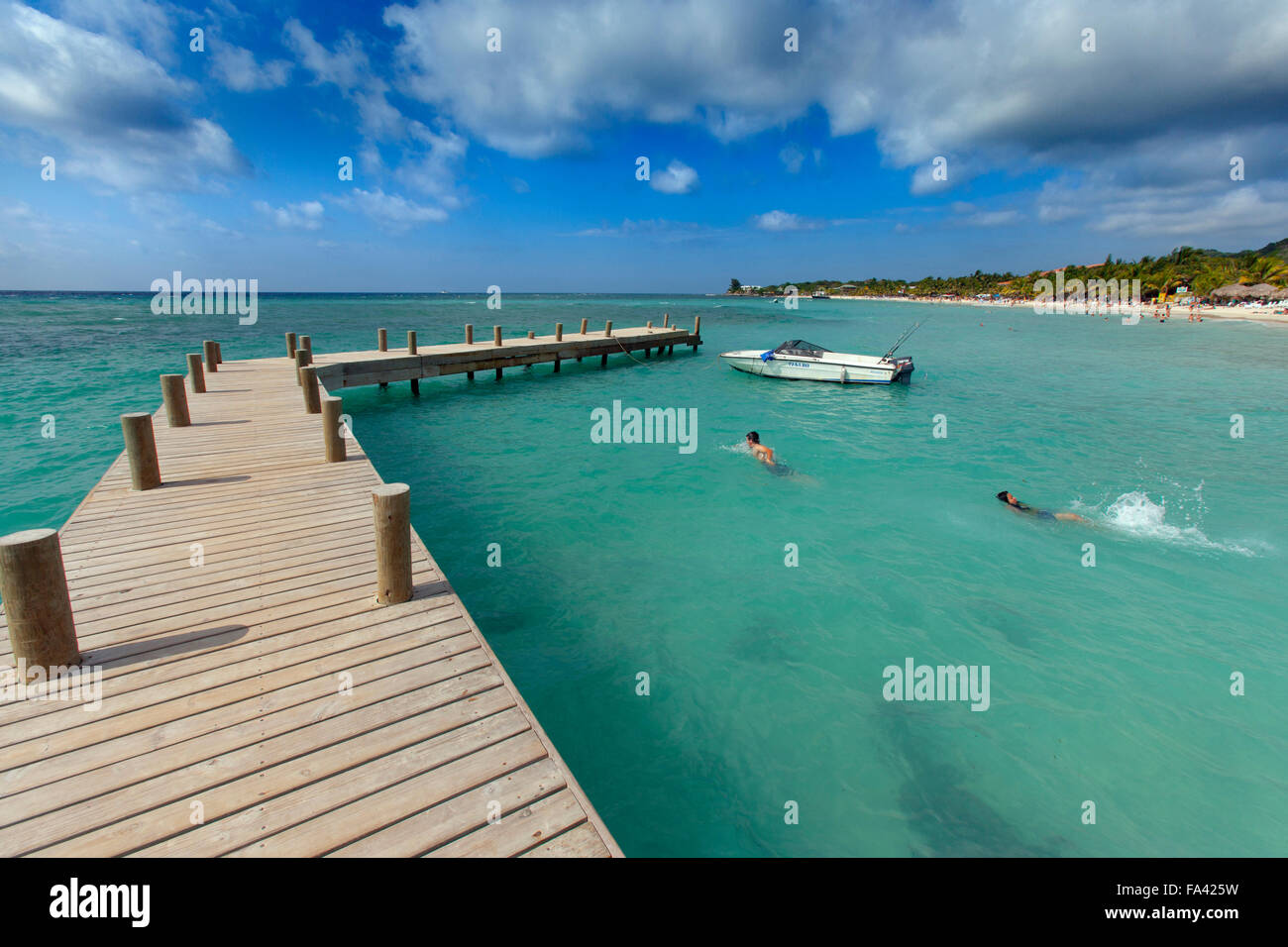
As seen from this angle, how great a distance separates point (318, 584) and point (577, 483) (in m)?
7.42

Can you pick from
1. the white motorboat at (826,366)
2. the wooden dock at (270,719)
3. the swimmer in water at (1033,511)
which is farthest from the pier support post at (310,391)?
the white motorboat at (826,366)

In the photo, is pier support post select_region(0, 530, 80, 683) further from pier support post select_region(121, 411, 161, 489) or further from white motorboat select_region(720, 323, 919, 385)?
white motorboat select_region(720, 323, 919, 385)

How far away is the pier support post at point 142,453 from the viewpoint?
713 cm

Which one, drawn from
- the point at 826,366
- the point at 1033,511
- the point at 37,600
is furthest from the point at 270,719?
the point at 826,366

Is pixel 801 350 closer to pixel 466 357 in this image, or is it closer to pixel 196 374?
pixel 466 357

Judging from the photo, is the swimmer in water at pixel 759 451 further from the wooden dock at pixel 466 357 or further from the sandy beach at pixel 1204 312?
the sandy beach at pixel 1204 312

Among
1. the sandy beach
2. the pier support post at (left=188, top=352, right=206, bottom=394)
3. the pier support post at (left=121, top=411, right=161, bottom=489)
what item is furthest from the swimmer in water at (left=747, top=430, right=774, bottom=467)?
the sandy beach

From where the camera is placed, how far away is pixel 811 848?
4707 millimetres

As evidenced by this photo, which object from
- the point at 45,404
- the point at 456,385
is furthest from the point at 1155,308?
the point at 45,404

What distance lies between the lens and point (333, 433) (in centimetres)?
890

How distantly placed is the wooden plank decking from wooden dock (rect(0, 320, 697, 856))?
12 millimetres

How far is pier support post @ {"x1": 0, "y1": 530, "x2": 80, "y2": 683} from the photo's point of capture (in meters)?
3.63
